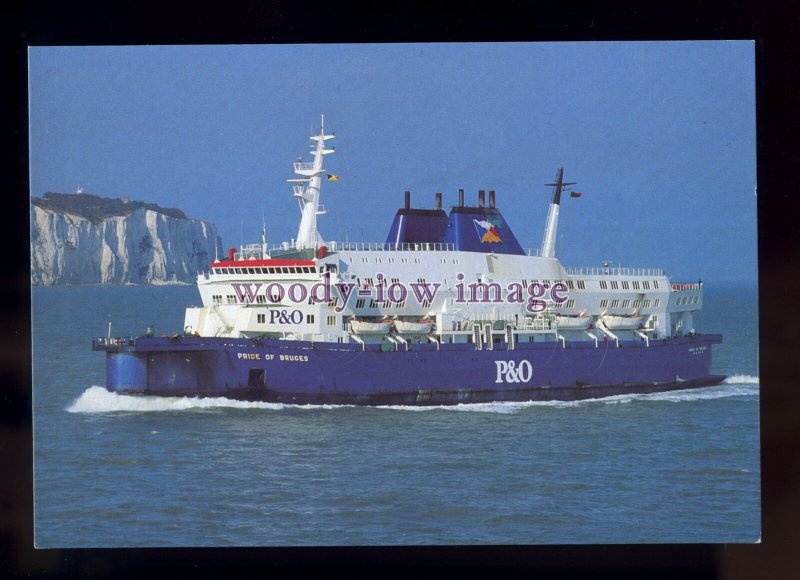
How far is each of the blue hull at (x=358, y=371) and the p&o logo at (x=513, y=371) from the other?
2 cm

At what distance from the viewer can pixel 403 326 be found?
24062 millimetres

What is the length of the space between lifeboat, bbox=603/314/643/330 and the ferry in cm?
5

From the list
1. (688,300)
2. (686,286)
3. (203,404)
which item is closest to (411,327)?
(203,404)

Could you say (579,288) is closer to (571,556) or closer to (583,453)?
(583,453)

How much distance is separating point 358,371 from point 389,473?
16.2 ft

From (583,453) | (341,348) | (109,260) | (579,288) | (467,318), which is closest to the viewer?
(583,453)

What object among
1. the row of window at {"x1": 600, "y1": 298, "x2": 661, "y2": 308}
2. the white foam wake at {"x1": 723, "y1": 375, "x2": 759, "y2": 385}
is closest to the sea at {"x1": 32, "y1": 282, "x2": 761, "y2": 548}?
the row of window at {"x1": 600, "y1": 298, "x2": 661, "y2": 308}

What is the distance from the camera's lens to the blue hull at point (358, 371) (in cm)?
2261

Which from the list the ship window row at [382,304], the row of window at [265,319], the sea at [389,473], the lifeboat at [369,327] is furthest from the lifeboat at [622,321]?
the row of window at [265,319]

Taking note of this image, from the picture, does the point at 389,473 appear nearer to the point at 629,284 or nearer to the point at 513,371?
the point at 513,371

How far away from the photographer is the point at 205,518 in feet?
53.9

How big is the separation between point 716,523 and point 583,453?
12.4 feet

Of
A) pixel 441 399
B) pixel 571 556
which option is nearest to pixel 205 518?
pixel 571 556

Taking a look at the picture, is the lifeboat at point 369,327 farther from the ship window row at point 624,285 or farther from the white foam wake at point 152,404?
the ship window row at point 624,285
